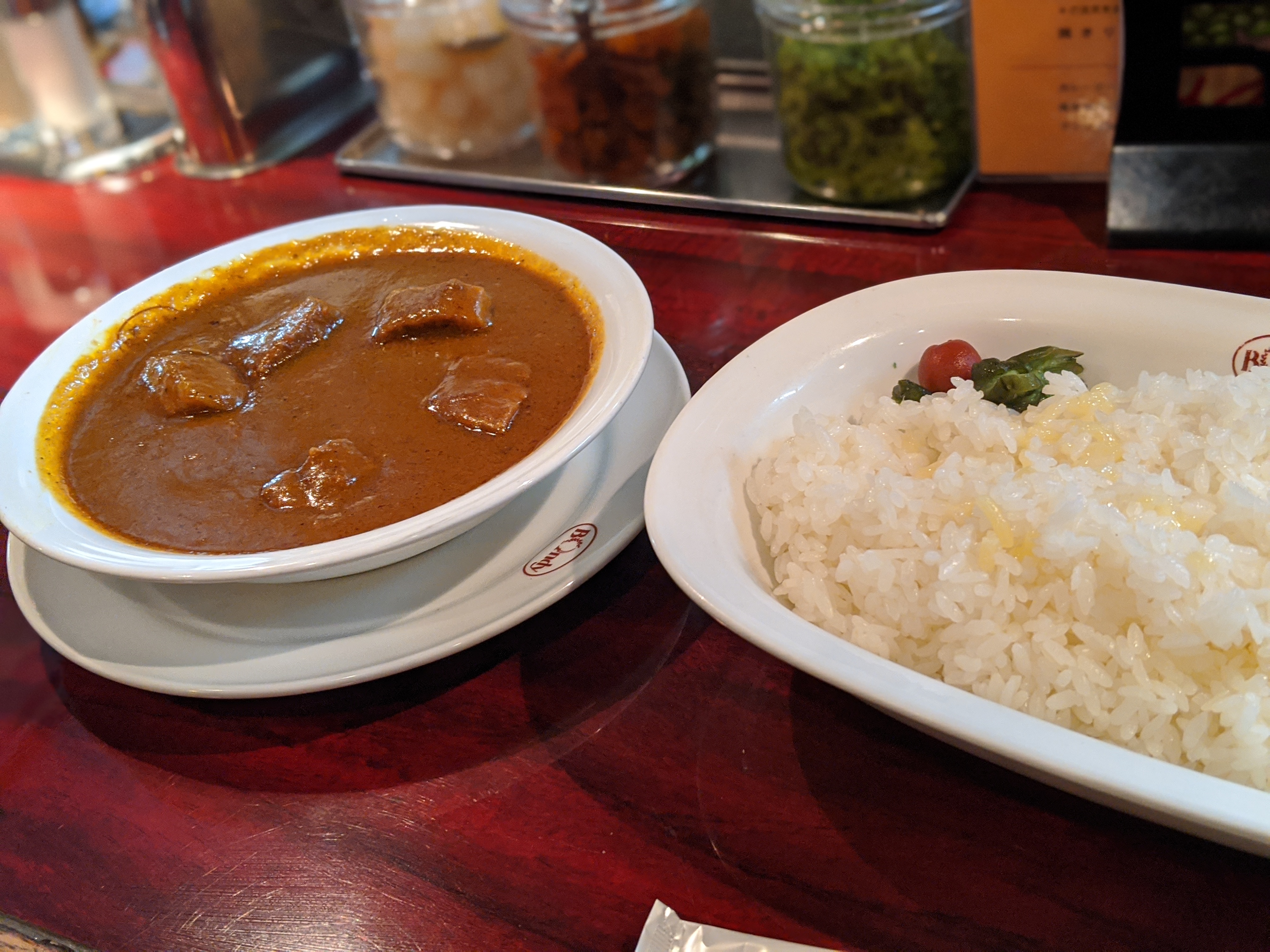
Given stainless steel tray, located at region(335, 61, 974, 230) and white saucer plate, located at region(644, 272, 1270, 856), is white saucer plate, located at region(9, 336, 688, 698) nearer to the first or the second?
white saucer plate, located at region(644, 272, 1270, 856)

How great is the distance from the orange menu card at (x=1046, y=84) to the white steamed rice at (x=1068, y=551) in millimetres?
1087

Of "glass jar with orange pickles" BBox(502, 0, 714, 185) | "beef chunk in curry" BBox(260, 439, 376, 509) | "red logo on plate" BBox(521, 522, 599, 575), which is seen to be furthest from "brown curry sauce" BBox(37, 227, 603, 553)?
"glass jar with orange pickles" BBox(502, 0, 714, 185)

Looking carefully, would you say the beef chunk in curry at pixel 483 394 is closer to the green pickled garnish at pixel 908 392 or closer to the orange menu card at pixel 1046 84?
the green pickled garnish at pixel 908 392

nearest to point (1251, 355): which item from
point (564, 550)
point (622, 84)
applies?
point (564, 550)

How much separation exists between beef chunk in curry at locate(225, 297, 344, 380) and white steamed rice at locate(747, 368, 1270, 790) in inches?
35.7

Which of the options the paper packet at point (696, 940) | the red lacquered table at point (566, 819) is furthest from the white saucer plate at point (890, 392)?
the paper packet at point (696, 940)

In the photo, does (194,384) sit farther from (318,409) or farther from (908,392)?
(908,392)

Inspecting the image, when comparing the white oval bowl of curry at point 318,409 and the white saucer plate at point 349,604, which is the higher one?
the white oval bowl of curry at point 318,409

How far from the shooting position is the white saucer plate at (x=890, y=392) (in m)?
0.90

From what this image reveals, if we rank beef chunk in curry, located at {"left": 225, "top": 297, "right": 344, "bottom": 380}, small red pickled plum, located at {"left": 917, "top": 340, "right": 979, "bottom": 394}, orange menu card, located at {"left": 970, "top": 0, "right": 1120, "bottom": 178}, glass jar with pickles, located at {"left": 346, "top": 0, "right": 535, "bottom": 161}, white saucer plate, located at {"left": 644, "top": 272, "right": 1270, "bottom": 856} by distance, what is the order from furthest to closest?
glass jar with pickles, located at {"left": 346, "top": 0, "right": 535, "bottom": 161} < orange menu card, located at {"left": 970, "top": 0, "right": 1120, "bottom": 178} < beef chunk in curry, located at {"left": 225, "top": 297, "right": 344, "bottom": 380} < small red pickled plum, located at {"left": 917, "top": 340, "right": 979, "bottom": 394} < white saucer plate, located at {"left": 644, "top": 272, "right": 1270, "bottom": 856}

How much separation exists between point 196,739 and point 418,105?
203 centimetres

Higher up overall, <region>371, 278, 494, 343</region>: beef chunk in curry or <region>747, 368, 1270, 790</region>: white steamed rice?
<region>371, 278, 494, 343</region>: beef chunk in curry

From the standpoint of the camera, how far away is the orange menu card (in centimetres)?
215

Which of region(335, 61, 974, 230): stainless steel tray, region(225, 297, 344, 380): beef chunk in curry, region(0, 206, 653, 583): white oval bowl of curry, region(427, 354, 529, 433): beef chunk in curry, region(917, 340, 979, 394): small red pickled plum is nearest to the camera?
region(0, 206, 653, 583): white oval bowl of curry
